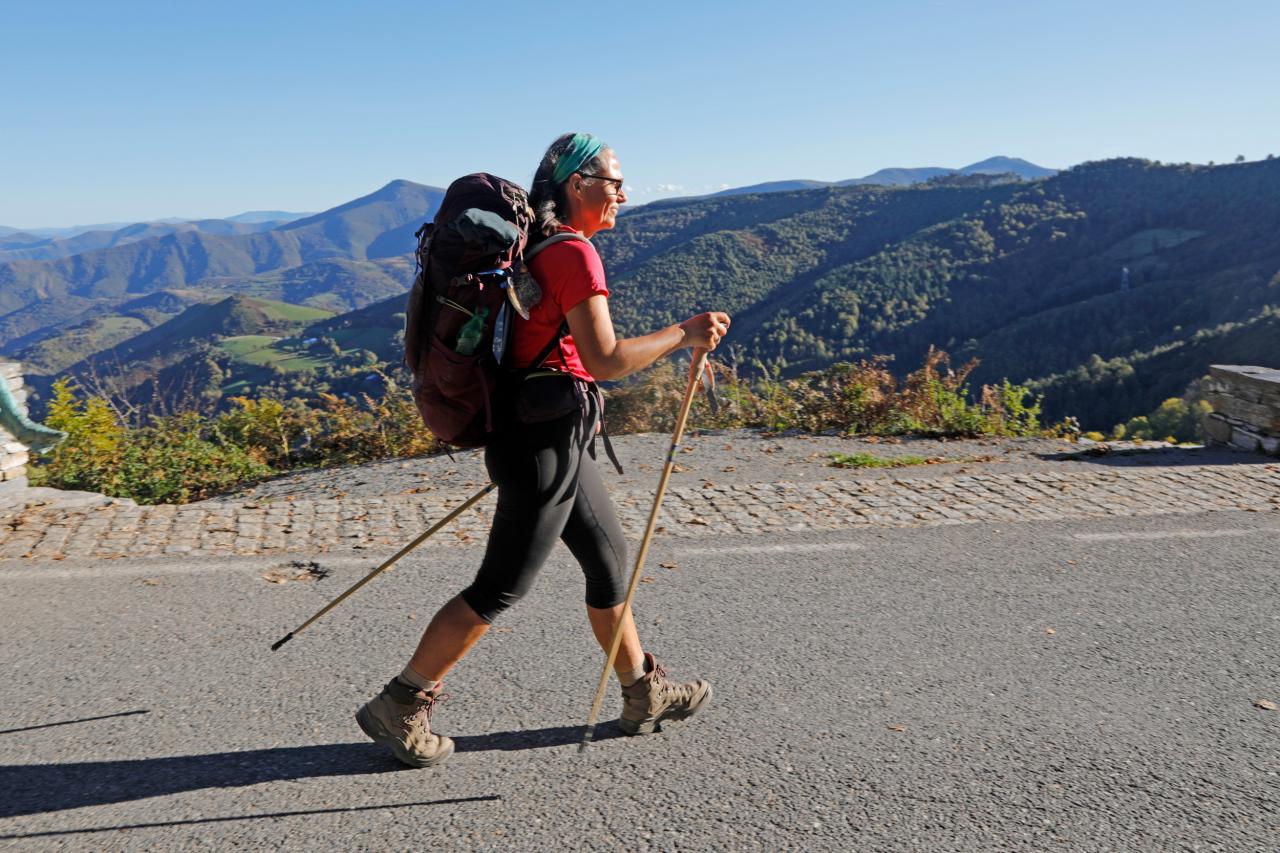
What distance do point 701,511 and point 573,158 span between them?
139 inches

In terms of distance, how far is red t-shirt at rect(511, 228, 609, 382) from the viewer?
2342 mm

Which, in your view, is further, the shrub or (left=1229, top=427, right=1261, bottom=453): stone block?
the shrub

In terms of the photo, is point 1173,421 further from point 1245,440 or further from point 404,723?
point 404,723

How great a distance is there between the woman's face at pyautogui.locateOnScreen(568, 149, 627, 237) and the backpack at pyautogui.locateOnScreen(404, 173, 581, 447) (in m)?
0.15

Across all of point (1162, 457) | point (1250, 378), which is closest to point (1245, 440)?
point (1250, 378)

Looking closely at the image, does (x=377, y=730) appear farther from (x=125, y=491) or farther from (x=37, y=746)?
(x=125, y=491)

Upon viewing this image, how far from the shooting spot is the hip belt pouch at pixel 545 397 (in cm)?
244

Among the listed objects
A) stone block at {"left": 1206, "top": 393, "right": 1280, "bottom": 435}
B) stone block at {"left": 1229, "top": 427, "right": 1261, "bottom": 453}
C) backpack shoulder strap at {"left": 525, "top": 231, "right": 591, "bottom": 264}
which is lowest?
stone block at {"left": 1229, "top": 427, "right": 1261, "bottom": 453}

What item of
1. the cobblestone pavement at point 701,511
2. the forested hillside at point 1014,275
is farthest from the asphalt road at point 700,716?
the forested hillside at point 1014,275

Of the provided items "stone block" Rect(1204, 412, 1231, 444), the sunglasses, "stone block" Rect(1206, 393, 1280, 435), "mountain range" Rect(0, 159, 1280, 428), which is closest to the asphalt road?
the sunglasses

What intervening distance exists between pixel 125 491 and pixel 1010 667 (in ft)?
19.6

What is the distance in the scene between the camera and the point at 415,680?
2.65m

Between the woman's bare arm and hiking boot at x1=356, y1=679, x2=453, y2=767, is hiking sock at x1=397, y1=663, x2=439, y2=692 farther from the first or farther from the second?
the woman's bare arm

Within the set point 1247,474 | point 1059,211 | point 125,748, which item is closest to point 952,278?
point 1059,211
